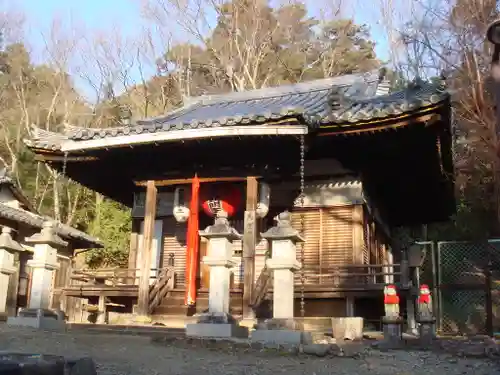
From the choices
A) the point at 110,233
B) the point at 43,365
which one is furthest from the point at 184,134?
the point at 110,233

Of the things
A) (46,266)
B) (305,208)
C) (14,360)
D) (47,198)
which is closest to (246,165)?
(305,208)

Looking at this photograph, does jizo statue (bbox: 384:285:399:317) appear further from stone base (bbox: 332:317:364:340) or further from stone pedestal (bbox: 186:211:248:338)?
stone pedestal (bbox: 186:211:248:338)

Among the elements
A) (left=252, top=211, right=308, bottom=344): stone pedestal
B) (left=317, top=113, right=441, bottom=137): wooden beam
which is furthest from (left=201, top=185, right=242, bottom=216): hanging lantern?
(left=252, top=211, right=308, bottom=344): stone pedestal

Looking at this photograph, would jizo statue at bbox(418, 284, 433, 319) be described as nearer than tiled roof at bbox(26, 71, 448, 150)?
Yes

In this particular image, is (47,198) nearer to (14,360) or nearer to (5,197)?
(5,197)

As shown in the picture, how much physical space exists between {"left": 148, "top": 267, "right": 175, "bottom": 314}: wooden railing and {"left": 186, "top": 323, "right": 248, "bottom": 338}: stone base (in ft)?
11.5

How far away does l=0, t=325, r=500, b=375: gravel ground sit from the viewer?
242 inches

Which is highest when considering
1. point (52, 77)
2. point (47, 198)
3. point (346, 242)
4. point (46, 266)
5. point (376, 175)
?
point (52, 77)

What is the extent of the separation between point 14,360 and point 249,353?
157 inches

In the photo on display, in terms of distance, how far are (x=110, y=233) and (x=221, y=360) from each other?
2131cm

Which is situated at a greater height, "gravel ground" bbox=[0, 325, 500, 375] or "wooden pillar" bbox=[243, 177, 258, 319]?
"wooden pillar" bbox=[243, 177, 258, 319]

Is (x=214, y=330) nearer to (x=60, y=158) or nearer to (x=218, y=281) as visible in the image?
(x=218, y=281)

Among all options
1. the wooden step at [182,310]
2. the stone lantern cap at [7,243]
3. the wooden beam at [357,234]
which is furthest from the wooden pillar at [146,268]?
the wooden beam at [357,234]

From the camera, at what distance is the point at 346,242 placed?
12.6m
